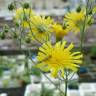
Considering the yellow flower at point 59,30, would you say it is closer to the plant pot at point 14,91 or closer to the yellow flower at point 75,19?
the yellow flower at point 75,19

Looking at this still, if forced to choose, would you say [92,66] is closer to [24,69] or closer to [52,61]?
[24,69]

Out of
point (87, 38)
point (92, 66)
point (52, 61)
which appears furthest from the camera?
point (87, 38)

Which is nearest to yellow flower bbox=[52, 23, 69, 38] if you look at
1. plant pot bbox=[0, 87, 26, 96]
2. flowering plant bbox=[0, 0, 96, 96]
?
flowering plant bbox=[0, 0, 96, 96]

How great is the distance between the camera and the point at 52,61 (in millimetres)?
496

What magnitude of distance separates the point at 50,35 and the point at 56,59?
8 centimetres

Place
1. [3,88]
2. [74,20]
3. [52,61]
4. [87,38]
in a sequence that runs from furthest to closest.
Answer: [87,38], [3,88], [74,20], [52,61]

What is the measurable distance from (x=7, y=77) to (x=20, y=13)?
1055mm

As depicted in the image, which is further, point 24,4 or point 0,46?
point 0,46

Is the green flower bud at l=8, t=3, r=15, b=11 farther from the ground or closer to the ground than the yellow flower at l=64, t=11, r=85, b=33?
farther from the ground

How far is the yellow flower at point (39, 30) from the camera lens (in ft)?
1.83

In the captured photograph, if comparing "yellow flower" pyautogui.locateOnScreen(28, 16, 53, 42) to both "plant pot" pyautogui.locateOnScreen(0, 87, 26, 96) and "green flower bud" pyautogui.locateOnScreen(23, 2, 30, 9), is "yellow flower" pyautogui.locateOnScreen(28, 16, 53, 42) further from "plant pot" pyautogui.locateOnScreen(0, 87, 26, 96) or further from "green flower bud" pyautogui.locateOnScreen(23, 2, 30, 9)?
"plant pot" pyautogui.locateOnScreen(0, 87, 26, 96)

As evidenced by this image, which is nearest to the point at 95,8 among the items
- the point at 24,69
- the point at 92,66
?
the point at 24,69

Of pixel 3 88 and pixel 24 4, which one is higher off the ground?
pixel 24 4

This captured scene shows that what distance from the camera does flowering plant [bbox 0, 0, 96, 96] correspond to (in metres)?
0.50
